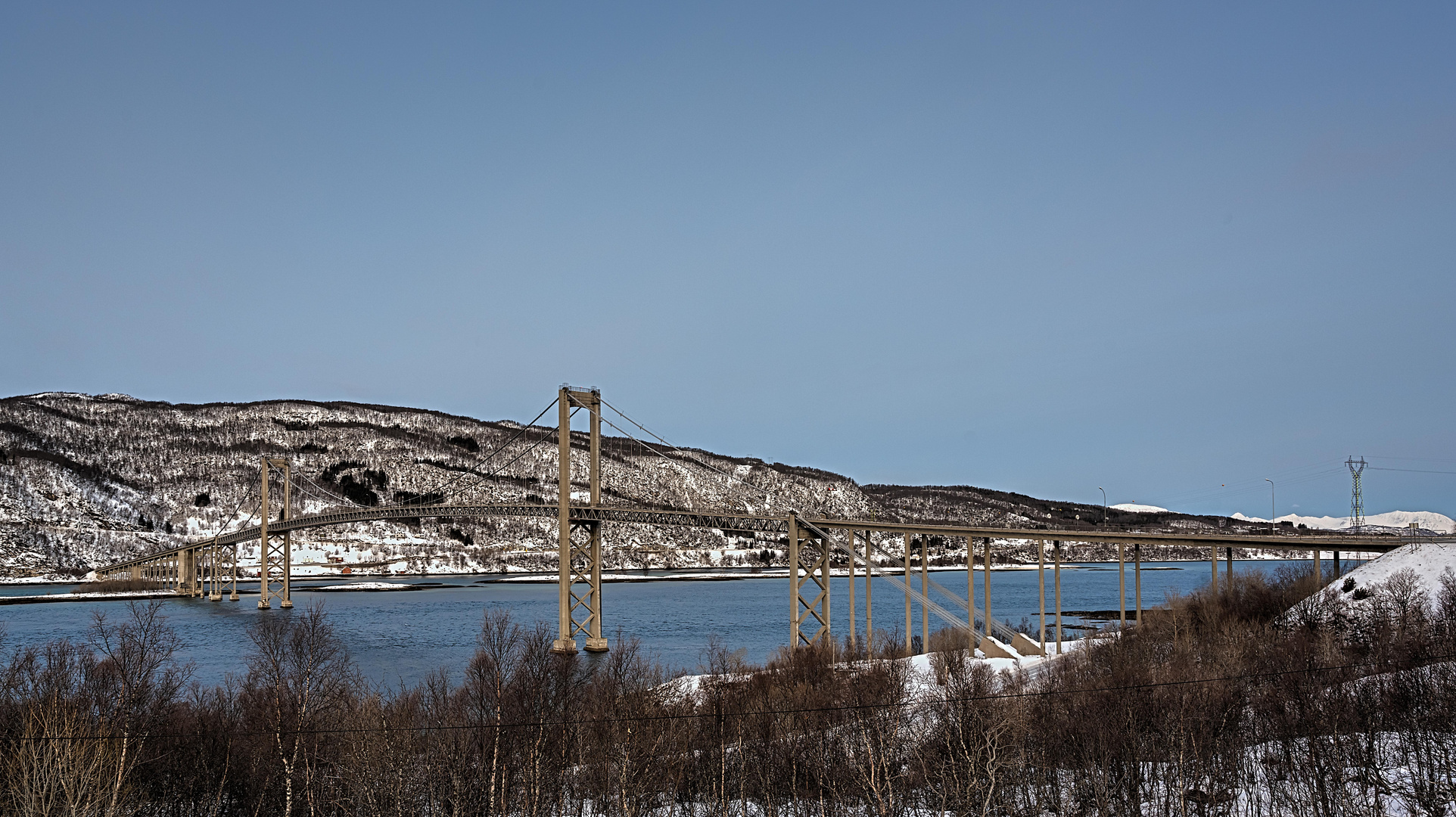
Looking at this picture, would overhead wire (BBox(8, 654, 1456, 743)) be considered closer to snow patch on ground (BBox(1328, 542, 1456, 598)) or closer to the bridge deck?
snow patch on ground (BBox(1328, 542, 1456, 598))

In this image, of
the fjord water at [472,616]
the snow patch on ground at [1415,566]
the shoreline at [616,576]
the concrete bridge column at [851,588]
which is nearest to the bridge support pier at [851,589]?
the concrete bridge column at [851,588]

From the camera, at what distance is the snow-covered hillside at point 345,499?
142625 millimetres

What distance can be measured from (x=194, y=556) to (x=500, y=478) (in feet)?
250

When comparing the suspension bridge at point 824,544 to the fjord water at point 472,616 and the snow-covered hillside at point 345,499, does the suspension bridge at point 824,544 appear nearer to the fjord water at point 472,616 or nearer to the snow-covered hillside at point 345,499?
the fjord water at point 472,616

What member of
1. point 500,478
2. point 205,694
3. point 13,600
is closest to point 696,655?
point 205,694

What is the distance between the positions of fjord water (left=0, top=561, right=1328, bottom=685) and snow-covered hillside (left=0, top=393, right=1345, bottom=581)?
72.6ft

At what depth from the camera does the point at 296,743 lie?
861 inches

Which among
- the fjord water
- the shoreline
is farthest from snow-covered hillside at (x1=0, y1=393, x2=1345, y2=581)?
the fjord water

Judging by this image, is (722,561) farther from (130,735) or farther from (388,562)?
(130,735)

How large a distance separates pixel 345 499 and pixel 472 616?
65.1m

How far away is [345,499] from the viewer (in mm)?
132000

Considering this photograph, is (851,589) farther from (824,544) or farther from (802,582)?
(824,544)

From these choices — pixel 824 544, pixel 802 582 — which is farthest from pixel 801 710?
pixel 824 544

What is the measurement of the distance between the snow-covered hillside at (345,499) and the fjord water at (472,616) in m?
22.1
